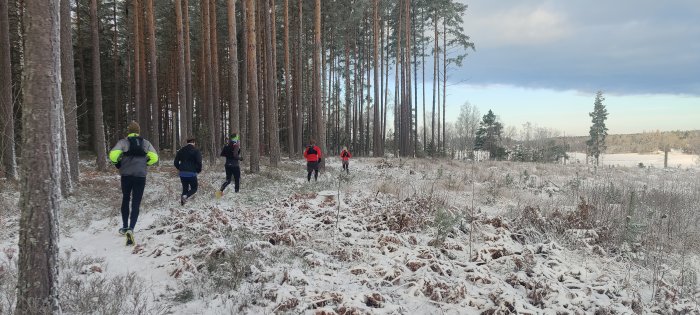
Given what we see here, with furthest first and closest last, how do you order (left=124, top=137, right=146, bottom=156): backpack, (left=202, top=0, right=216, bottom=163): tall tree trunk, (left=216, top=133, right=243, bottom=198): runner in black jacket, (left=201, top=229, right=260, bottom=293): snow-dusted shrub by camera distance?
(left=202, top=0, right=216, bottom=163): tall tree trunk < (left=216, top=133, right=243, bottom=198): runner in black jacket < (left=124, top=137, right=146, bottom=156): backpack < (left=201, top=229, right=260, bottom=293): snow-dusted shrub

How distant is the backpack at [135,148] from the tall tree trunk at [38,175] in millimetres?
2910

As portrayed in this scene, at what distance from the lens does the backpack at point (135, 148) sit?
584 centimetres

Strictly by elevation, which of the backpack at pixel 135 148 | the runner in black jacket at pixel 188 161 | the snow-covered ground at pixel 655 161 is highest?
the backpack at pixel 135 148

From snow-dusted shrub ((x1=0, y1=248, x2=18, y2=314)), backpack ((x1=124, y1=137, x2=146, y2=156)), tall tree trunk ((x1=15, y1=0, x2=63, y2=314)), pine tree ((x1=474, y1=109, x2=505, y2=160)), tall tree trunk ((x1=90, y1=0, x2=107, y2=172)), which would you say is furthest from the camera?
pine tree ((x1=474, y1=109, x2=505, y2=160))

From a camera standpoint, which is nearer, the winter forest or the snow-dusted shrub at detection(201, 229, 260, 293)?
the winter forest

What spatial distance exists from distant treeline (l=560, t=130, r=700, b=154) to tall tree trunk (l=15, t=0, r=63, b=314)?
7788 cm

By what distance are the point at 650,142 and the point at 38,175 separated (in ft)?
357

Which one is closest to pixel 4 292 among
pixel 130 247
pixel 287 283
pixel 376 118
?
pixel 130 247

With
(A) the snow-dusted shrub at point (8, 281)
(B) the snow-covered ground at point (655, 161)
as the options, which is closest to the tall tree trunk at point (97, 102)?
(A) the snow-dusted shrub at point (8, 281)

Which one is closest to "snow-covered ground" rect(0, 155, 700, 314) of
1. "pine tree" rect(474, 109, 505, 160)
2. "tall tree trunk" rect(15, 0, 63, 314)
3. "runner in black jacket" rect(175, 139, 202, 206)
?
"tall tree trunk" rect(15, 0, 63, 314)

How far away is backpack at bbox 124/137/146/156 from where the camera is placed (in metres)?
5.84

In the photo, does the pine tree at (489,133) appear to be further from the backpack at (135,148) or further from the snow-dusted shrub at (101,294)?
the snow-dusted shrub at (101,294)

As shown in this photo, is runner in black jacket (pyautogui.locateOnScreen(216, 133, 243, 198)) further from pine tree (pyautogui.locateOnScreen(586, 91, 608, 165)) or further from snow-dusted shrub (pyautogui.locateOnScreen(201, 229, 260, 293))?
pine tree (pyautogui.locateOnScreen(586, 91, 608, 165))

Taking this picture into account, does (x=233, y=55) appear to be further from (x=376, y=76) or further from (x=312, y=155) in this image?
(x=376, y=76)
